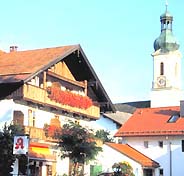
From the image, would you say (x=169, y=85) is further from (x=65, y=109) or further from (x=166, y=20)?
(x=65, y=109)

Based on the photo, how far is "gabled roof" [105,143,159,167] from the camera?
51.3 metres

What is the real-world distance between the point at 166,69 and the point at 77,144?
69644 millimetres

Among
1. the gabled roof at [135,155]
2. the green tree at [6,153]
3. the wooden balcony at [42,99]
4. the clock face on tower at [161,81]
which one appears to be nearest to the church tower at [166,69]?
the clock face on tower at [161,81]

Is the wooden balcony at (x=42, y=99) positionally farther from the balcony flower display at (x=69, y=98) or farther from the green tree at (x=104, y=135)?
the green tree at (x=104, y=135)

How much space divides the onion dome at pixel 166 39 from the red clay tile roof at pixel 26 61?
64.6 m

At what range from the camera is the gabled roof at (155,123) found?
5381cm

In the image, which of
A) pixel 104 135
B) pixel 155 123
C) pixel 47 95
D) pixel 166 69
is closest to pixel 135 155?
pixel 104 135

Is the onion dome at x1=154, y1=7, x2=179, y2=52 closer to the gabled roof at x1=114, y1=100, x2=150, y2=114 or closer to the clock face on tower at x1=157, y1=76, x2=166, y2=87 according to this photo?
the clock face on tower at x1=157, y1=76, x2=166, y2=87

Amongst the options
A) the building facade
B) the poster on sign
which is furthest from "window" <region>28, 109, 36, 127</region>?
the poster on sign

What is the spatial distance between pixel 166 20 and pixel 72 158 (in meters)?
72.8

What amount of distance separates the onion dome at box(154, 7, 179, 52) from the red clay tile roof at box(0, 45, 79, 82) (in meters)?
64.6

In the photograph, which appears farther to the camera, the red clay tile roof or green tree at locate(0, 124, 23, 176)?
the red clay tile roof

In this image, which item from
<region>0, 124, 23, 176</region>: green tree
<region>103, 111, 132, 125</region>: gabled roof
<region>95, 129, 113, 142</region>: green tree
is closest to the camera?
<region>0, 124, 23, 176</region>: green tree

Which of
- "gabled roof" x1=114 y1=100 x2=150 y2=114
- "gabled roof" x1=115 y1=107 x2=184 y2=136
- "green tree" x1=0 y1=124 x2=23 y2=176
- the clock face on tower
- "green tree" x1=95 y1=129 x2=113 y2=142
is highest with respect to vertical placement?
the clock face on tower
